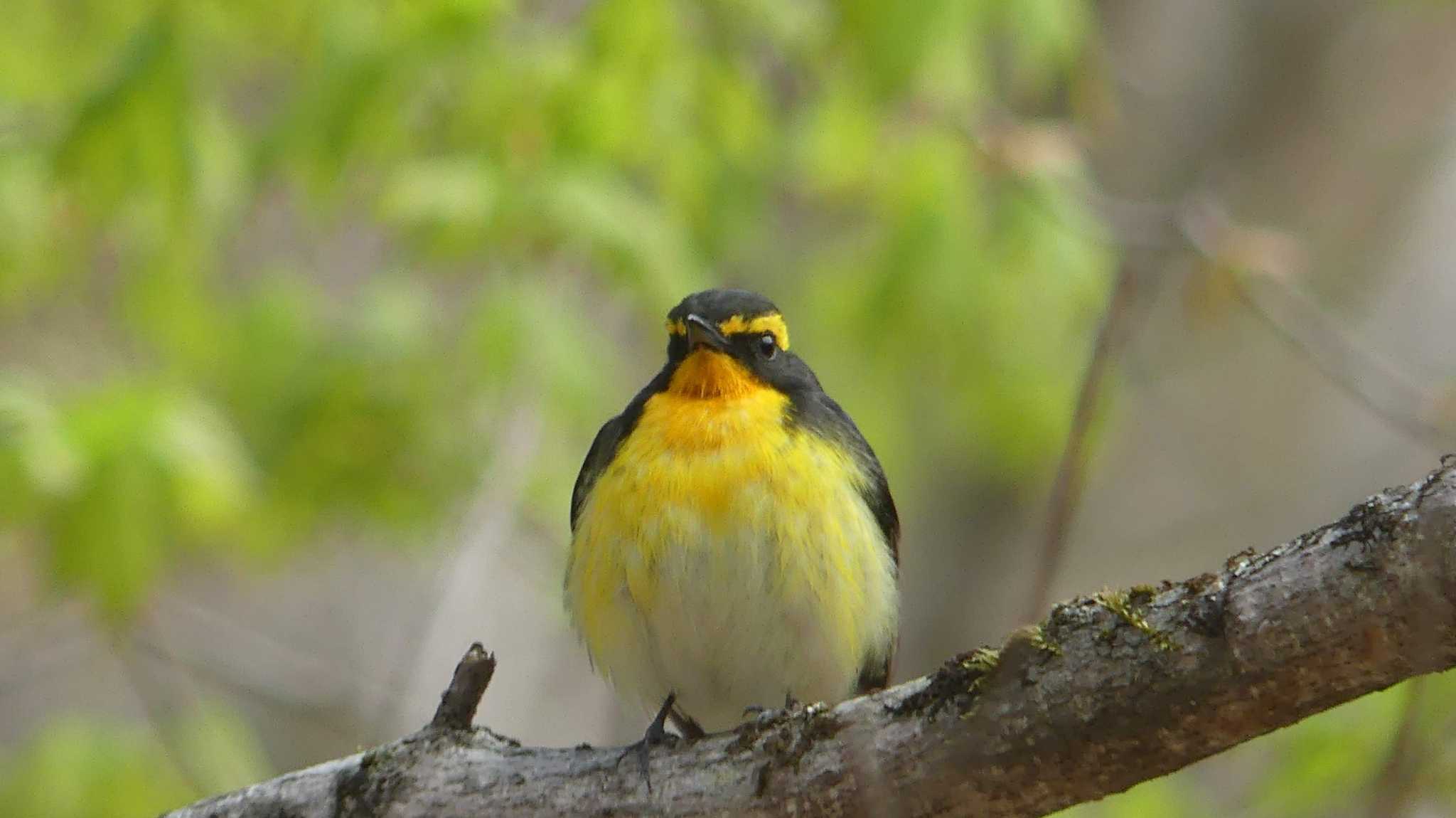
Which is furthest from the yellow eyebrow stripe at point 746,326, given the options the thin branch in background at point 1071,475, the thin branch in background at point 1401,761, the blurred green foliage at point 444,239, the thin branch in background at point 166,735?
the thin branch in background at point 166,735

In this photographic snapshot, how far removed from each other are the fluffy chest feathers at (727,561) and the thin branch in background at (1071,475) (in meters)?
1.00

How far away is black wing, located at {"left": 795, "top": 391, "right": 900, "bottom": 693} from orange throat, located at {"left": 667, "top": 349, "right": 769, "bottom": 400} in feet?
0.52

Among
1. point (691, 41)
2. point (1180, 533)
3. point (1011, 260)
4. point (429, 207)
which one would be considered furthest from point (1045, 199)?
point (1180, 533)

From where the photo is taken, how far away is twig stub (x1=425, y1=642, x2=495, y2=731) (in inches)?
125

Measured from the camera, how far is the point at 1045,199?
261 inches

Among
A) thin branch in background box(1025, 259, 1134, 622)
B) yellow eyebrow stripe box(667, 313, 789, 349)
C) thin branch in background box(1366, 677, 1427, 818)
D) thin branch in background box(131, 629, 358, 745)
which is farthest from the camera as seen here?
thin branch in background box(131, 629, 358, 745)

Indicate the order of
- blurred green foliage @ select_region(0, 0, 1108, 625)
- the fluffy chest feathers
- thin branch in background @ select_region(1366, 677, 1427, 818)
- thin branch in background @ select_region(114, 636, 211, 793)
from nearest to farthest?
1. thin branch in background @ select_region(1366, 677, 1427, 818)
2. the fluffy chest feathers
3. blurred green foliage @ select_region(0, 0, 1108, 625)
4. thin branch in background @ select_region(114, 636, 211, 793)

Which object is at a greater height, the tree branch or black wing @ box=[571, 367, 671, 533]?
black wing @ box=[571, 367, 671, 533]

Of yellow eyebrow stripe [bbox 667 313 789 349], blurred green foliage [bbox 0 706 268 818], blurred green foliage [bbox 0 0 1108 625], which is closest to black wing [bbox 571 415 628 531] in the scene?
yellow eyebrow stripe [bbox 667 313 789 349]

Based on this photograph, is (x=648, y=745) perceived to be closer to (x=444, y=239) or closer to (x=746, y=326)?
(x=746, y=326)

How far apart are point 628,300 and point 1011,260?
1.72 meters

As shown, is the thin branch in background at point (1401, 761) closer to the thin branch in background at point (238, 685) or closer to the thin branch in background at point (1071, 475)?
the thin branch in background at point (1071, 475)

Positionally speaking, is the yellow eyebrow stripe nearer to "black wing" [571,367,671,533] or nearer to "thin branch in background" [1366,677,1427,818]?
"black wing" [571,367,671,533]

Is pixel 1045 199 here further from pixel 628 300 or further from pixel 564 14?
pixel 564 14
